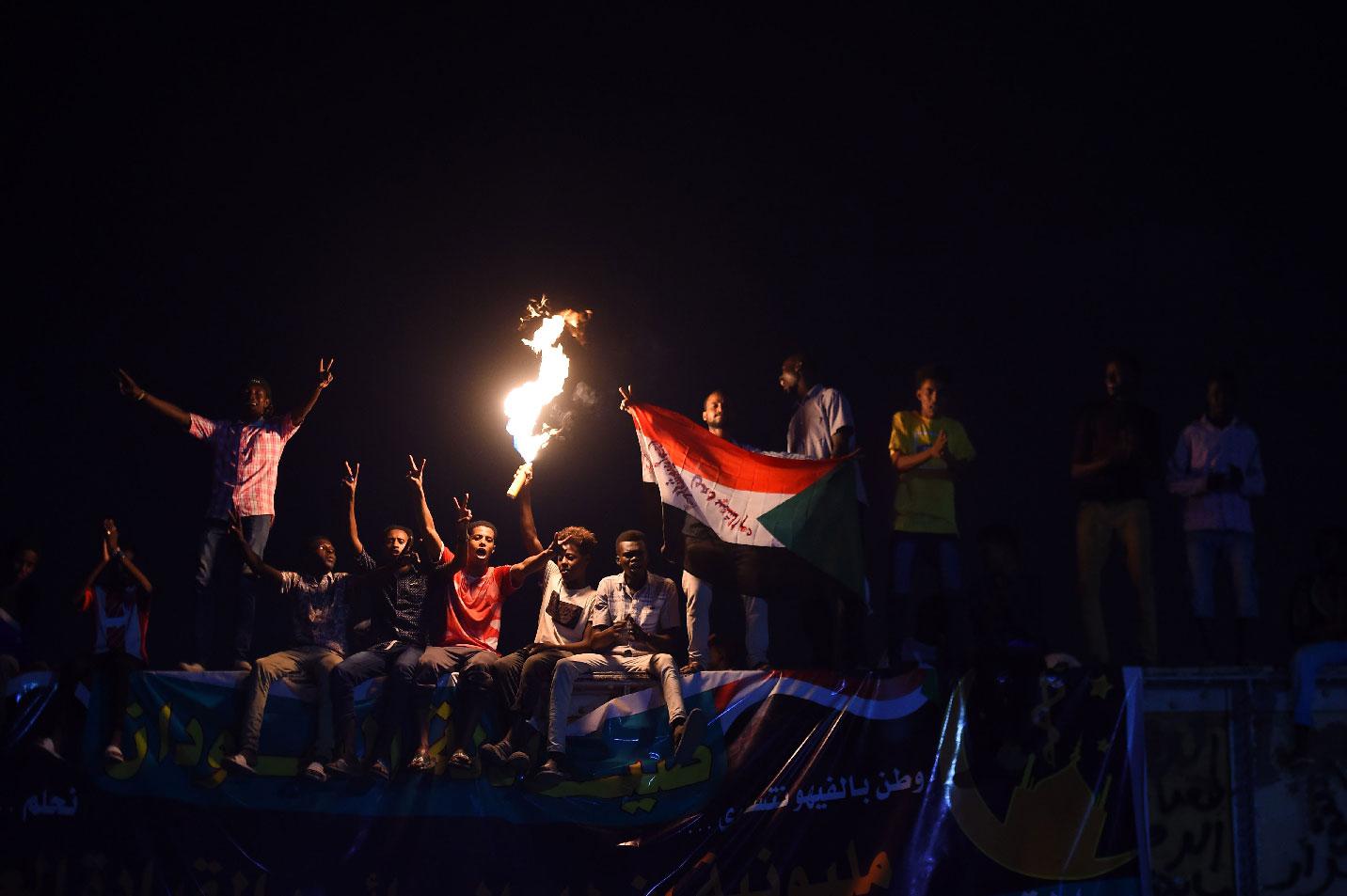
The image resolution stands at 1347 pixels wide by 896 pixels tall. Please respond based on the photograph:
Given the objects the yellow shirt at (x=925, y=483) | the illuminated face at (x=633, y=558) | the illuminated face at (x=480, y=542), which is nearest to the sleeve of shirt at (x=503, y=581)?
the illuminated face at (x=480, y=542)

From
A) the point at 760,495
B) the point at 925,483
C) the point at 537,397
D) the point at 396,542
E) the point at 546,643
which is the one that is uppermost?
the point at 537,397

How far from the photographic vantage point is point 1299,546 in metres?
9.96

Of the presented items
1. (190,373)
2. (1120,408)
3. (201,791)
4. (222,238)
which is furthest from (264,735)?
(1120,408)

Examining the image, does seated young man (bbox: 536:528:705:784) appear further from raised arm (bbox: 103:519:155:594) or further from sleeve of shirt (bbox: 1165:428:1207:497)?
sleeve of shirt (bbox: 1165:428:1207:497)

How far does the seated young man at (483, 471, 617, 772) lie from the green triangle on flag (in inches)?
49.2

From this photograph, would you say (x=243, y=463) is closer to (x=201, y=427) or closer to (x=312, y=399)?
(x=201, y=427)

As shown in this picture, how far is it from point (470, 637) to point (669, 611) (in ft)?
4.18

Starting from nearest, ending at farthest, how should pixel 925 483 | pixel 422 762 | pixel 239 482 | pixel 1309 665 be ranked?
1. pixel 422 762
2. pixel 1309 665
3. pixel 925 483
4. pixel 239 482

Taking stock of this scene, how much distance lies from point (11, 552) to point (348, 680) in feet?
8.37

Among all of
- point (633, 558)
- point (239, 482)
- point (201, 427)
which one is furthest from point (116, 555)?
point (633, 558)

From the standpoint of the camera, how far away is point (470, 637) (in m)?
7.93

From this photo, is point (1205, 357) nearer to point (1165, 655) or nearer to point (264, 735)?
point (1165, 655)

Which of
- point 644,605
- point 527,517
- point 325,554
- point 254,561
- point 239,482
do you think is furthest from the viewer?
point 527,517

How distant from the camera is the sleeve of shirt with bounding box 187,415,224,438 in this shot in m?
8.68
